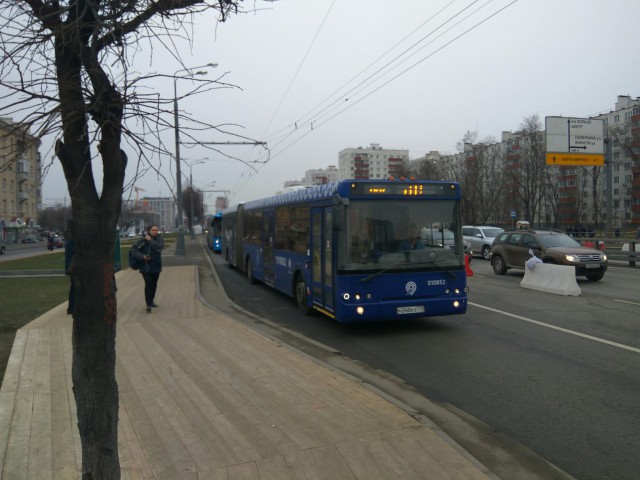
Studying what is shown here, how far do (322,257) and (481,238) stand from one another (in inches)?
754

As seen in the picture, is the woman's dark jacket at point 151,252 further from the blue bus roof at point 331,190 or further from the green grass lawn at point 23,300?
the blue bus roof at point 331,190

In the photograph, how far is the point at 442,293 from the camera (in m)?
9.09

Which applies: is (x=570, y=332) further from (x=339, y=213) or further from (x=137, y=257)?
(x=137, y=257)

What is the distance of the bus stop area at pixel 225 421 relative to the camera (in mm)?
3752

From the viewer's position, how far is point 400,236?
8.91m

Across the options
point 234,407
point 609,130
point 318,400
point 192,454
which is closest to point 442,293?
point 318,400

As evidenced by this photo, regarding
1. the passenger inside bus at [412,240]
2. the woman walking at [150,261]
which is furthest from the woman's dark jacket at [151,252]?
the passenger inside bus at [412,240]

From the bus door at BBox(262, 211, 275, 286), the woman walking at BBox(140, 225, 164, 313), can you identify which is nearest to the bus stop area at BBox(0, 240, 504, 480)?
the woman walking at BBox(140, 225, 164, 313)

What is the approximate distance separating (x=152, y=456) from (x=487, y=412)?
10.7ft

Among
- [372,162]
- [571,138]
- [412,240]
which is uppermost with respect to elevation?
[372,162]

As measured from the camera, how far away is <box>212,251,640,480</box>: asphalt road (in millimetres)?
4641

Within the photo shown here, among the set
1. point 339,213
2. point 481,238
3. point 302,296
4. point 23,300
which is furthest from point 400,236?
point 481,238

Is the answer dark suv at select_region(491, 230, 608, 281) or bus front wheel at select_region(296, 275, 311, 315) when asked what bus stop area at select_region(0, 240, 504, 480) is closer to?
bus front wheel at select_region(296, 275, 311, 315)

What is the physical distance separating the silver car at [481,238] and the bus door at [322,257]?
694 inches
